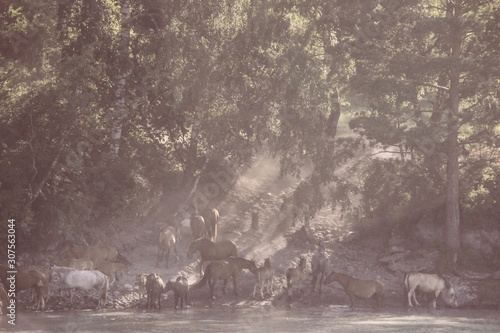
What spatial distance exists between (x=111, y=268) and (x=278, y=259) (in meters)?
7.87

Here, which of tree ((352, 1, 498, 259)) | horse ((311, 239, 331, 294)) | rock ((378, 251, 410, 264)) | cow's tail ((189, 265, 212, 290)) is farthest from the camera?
rock ((378, 251, 410, 264))

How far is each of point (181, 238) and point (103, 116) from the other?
6650 mm

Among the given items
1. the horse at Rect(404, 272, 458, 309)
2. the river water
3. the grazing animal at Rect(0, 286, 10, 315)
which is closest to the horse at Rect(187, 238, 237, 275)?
the river water

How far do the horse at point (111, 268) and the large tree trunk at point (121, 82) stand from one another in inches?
219

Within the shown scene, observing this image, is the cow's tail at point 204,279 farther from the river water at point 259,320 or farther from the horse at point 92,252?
the horse at point 92,252

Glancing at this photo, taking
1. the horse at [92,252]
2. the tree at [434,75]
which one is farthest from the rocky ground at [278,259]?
the tree at [434,75]

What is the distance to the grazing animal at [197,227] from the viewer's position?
3022 centimetres

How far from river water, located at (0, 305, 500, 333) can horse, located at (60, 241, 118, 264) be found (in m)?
4.23

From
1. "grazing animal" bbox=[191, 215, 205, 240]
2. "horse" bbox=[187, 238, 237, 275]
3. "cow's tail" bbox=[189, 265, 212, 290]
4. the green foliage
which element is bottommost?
"cow's tail" bbox=[189, 265, 212, 290]

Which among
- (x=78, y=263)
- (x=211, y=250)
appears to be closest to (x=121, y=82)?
(x=211, y=250)

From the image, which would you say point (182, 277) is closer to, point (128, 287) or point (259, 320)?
point (128, 287)

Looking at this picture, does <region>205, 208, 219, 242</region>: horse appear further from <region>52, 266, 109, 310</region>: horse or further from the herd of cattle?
<region>52, 266, 109, 310</region>: horse

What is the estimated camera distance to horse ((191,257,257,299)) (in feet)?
79.9

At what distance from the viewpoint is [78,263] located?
2378 centimetres
